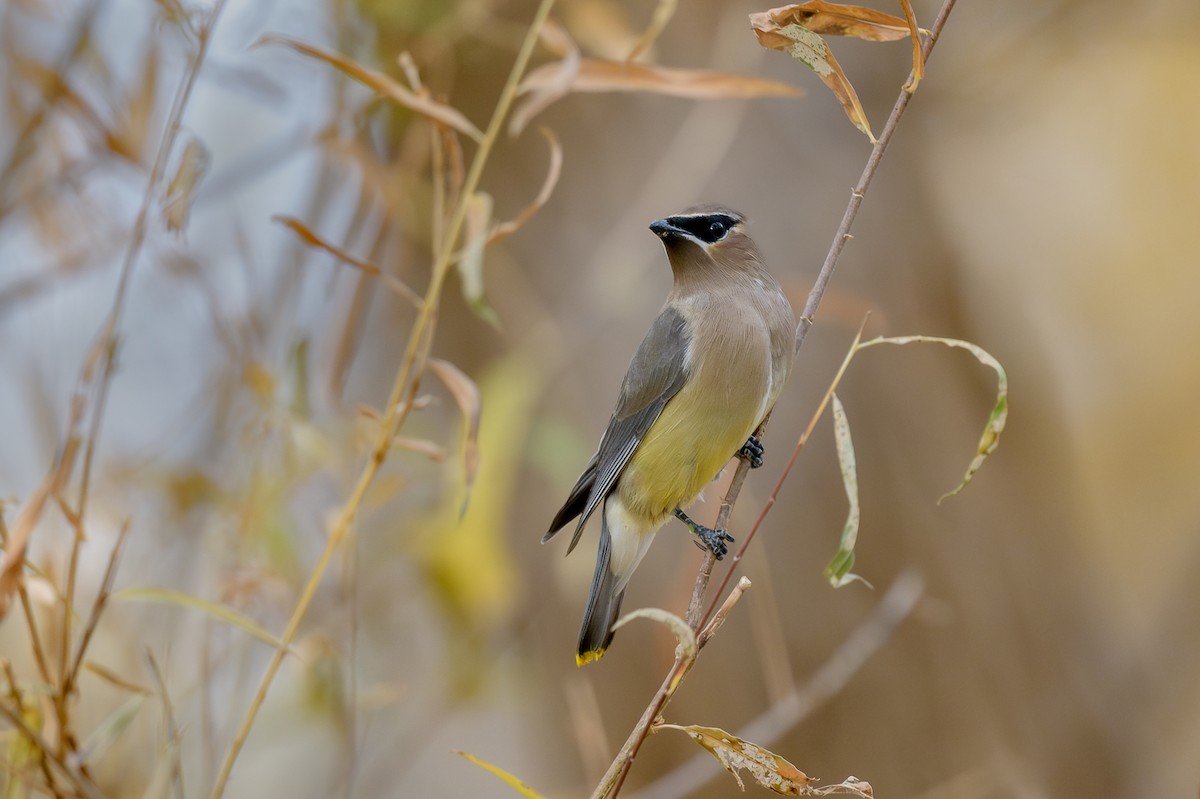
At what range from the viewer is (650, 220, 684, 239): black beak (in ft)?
6.18

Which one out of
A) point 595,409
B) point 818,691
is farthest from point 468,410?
point 595,409

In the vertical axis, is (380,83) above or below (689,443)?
above

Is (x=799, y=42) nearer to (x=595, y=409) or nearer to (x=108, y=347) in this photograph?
(x=108, y=347)

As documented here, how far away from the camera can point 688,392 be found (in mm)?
2094

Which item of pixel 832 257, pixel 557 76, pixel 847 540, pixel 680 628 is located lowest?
pixel 680 628

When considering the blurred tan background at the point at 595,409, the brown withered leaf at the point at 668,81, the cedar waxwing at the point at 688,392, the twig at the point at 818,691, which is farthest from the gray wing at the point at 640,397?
the brown withered leaf at the point at 668,81

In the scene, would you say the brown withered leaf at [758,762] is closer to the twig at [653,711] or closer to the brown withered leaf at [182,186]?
the twig at [653,711]

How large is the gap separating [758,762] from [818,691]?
1093 millimetres

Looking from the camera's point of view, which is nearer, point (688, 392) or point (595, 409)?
point (688, 392)

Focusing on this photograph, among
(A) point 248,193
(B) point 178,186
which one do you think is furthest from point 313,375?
(B) point 178,186

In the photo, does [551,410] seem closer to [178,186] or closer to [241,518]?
[241,518]

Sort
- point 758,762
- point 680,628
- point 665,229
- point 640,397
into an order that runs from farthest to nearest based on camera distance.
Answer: point 640,397
point 665,229
point 758,762
point 680,628

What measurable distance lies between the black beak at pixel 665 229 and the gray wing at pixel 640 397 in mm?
204

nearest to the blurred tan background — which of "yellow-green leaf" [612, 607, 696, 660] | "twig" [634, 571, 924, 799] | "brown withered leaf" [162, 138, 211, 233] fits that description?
"twig" [634, 571, 924, 799]
